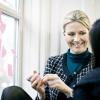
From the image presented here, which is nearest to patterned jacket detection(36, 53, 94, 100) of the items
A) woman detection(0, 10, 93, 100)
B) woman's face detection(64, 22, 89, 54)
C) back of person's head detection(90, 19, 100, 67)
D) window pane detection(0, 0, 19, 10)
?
woman detection(0, 10, 93, 100)

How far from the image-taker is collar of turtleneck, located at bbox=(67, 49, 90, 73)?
187 cm

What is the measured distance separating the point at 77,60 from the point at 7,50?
0.65 metres

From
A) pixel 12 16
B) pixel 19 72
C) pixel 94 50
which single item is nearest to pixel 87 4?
pixel 12 16

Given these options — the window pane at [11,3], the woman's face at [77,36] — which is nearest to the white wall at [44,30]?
the window pane at [11,3]

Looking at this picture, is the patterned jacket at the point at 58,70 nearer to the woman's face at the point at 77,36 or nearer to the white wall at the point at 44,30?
the woman's face at the point at 77,36

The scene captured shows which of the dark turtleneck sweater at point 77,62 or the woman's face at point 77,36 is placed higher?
the woman's face at point 77,36

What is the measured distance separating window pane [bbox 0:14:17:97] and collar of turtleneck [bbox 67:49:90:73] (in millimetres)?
565

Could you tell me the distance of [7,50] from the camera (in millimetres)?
2195

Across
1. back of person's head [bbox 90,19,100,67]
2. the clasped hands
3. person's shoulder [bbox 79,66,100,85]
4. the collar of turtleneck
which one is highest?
back of person's head [bbox 90,19,100,67]

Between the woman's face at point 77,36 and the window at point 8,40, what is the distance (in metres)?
0.56

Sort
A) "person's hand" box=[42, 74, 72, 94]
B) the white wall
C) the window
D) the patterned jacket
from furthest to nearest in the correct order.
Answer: the white wall < the window < the patterned jacket < "person's hand" box=[42, 74, 72, 94]

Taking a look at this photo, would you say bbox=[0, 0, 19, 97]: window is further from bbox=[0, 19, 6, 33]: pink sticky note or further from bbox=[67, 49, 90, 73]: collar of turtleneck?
bbox=[67, 49, 90, 73]: collar of turtleneck

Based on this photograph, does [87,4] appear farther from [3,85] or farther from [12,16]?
[3,85]

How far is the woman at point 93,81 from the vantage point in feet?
3.30
